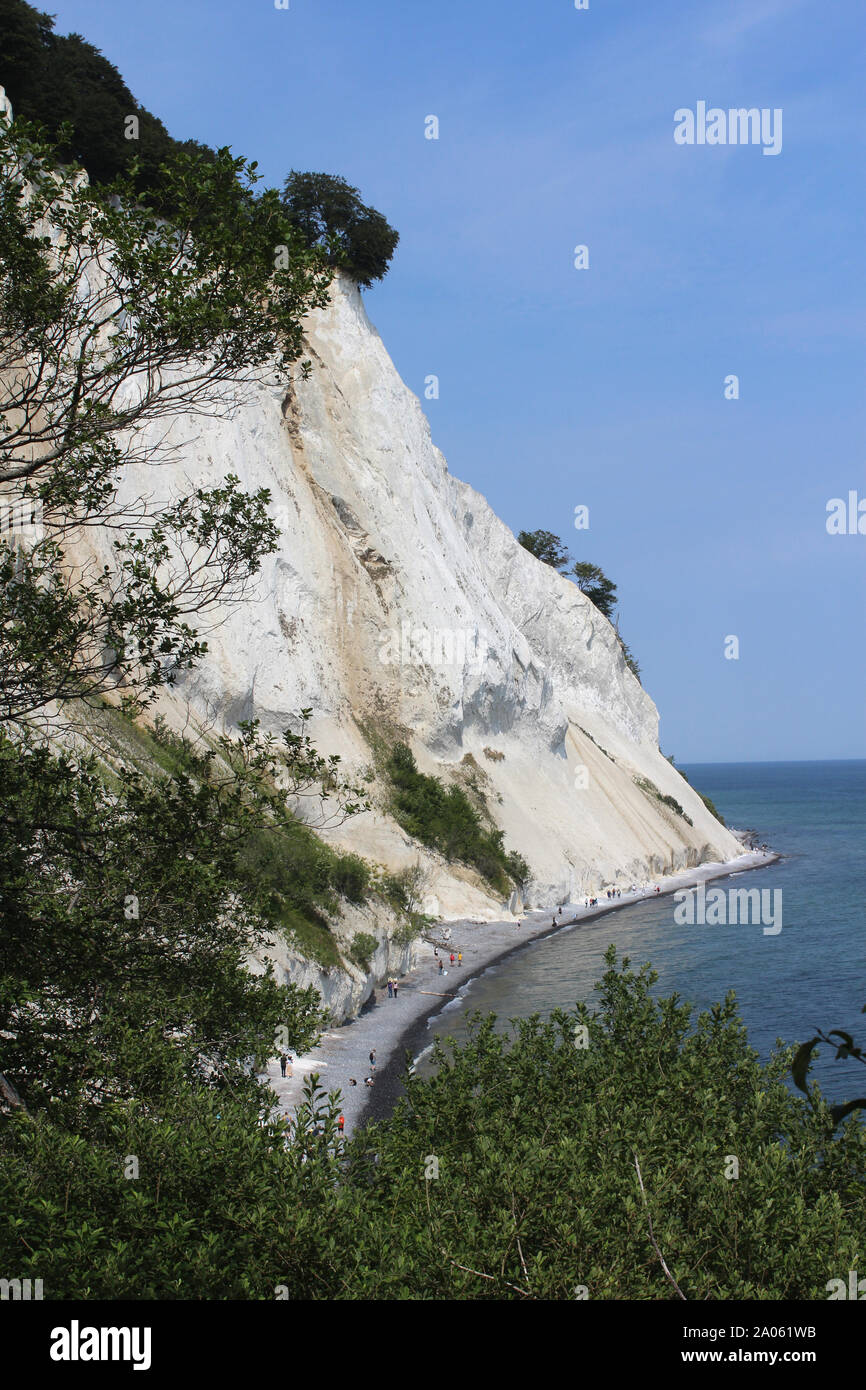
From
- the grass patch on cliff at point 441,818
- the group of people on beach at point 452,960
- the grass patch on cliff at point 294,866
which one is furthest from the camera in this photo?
the grass patch on cliff at point 441,818

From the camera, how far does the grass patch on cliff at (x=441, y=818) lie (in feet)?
172

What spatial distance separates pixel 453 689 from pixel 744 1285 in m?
48.8

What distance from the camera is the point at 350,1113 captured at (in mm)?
26531

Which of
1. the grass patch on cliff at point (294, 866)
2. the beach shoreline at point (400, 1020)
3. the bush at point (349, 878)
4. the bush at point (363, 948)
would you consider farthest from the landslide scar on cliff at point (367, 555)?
the bush at point (363, 948)

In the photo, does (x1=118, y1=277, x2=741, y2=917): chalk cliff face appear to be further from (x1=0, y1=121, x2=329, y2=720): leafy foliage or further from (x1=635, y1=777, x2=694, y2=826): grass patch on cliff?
(x1=0, y1=121, x2=329, y2=720): leafy foliage

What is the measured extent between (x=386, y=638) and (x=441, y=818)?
10.0m

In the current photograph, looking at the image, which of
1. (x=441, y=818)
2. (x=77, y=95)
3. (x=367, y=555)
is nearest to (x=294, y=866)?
(x=441, y=818)

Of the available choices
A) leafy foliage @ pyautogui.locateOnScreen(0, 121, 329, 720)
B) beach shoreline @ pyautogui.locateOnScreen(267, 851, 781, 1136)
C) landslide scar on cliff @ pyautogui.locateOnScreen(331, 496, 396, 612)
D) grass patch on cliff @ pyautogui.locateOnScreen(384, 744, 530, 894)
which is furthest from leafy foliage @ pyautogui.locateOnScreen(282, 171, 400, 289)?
leafy foliage @ pyautogui.locateOnScreen(0, 121, 329, 720)

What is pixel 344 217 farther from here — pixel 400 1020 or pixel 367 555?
pixel 400 1020

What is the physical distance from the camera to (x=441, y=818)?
174ft

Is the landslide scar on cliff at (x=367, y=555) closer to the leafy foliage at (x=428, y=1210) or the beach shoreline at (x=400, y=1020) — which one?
the beach shoreline at (x=400, y=1020)

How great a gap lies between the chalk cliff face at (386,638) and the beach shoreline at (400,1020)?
2.41m
